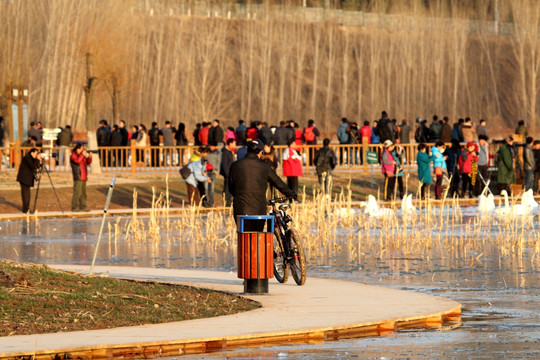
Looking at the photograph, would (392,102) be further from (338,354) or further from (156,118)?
(338,354)

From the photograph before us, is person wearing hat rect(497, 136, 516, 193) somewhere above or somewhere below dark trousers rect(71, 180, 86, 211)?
above

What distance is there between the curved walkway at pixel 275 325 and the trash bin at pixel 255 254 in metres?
0.22

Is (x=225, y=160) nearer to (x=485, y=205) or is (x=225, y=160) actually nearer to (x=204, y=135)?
(x=485, y=205)

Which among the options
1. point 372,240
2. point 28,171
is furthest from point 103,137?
point 372,240

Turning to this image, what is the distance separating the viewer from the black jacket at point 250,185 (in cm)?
1574

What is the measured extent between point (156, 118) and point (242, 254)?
62089mm

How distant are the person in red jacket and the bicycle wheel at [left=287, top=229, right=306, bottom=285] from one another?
17.3m

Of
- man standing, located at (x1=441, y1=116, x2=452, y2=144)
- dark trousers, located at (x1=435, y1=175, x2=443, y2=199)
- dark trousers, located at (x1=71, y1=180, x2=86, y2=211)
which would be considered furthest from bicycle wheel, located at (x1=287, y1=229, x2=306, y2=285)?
man standing, located at (x1=441, y1=116, x2=452, y2=144)

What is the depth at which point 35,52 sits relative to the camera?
61.7 metres

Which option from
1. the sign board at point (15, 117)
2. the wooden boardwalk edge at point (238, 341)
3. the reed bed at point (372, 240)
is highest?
the sign board at point (15, 117)

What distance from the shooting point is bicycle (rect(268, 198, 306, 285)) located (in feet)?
51.8

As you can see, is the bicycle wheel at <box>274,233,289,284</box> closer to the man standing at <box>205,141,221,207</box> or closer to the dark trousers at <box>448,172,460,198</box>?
the man standing at <box>205,141,221,207</box>

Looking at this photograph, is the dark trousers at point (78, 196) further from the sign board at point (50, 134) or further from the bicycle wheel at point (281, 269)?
the bicycle wheel at point (281, 269)

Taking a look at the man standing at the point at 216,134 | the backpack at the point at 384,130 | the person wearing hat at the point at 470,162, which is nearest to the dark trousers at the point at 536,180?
the person wearing hat at the point at 470,162
